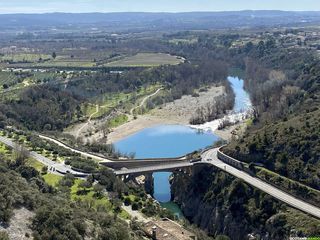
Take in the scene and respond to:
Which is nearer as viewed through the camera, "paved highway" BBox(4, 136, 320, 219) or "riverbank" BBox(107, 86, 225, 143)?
"paved highway" BBox(4, 136, 320, 219)

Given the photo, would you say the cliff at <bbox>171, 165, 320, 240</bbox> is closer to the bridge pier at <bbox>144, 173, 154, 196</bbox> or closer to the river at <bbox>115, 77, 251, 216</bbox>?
the bridge pier at <bbox>144, 173, 154, 196</bbox>

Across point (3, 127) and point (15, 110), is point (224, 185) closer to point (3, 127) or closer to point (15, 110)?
point (3, 127)

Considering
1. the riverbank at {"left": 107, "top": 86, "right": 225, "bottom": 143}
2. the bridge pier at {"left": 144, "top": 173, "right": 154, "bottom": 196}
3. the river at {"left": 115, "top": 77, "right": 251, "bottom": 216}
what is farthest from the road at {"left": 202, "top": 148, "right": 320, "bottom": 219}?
the riverbank at {"left": 107, "top": 86, "right": 225, "bottom": 143}

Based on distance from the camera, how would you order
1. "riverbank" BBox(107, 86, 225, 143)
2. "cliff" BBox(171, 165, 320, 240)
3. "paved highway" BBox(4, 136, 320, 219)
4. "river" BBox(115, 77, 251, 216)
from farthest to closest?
"riverbank" BBox(107, 86, 225, 143) → "river" BBox(115, 77, 251, 216) → "paved highway" BBox(4, 136, 320, 219) → "cliff" BBox(171, 165, 320, 240)

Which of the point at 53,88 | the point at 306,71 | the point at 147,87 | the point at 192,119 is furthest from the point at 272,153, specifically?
the point at 147,87

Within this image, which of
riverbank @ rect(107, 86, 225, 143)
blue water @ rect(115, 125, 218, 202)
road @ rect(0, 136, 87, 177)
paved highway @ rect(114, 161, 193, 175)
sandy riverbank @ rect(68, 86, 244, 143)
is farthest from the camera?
riverbank @ rect(107, 86, 225, 143)

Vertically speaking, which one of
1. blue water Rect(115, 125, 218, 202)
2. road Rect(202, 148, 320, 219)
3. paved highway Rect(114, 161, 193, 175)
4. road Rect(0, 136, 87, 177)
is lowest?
blue water Rect(115, 125, 218, 202)
